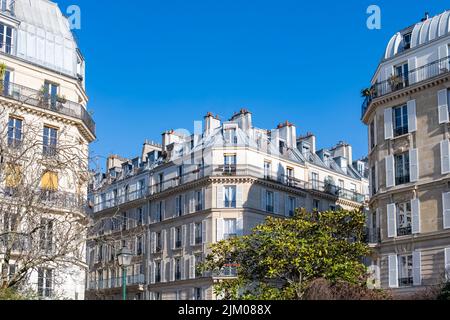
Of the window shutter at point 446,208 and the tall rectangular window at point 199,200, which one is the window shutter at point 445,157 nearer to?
the window shutter at point 446,208

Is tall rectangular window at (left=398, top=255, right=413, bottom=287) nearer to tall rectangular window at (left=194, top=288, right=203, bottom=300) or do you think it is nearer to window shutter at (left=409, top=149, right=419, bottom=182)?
window shutter at (left=409, top=149, right=419, bottom=182)

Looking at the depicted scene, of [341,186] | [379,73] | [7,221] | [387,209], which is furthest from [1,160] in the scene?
[341,186]

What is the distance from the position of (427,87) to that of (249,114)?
21826mm

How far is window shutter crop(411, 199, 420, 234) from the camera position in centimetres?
3412

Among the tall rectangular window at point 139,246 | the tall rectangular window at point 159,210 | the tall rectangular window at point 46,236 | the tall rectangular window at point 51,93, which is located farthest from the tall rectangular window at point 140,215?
the tall rectangular window at point 46,236

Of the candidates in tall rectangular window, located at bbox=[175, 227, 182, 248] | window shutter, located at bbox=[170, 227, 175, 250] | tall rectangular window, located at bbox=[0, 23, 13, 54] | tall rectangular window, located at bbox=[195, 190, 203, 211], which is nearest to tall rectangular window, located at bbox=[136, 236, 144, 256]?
window shutter, located at bbox=[170, 227, 175, 250]

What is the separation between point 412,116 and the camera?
35688 mm

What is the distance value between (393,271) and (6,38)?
2263 centimetres

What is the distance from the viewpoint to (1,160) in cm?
1568

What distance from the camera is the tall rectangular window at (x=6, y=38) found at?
115 feet

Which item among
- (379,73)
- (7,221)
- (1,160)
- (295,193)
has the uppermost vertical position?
(379,73)

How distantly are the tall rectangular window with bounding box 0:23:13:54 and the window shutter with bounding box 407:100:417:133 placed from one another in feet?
67.4
